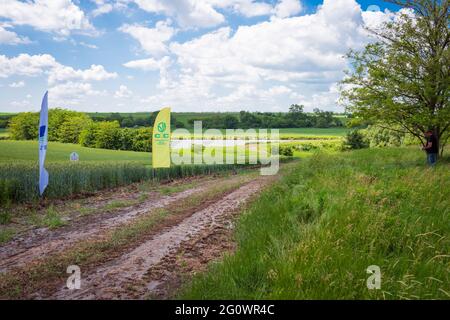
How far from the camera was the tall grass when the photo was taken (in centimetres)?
1382

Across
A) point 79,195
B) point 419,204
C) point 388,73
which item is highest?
point 388,73

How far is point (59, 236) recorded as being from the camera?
891 centimetres

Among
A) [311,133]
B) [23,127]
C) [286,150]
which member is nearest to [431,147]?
[286,150]

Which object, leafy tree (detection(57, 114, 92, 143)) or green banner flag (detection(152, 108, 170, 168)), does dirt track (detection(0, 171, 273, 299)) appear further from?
leafy tree (detection(57, 114, 92, 143))

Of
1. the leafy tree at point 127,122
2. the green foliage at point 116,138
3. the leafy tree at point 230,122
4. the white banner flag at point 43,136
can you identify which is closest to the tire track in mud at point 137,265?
the white banner flag at point 43,136

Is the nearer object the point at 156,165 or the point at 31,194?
the point at 31,194

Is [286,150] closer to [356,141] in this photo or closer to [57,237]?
[356,141]

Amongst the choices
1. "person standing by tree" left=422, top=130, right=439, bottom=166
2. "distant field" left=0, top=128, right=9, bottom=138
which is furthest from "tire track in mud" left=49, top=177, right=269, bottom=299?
"distant field" left=0, top=128, right=9, bottom=138

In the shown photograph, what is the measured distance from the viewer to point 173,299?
4.51 m
